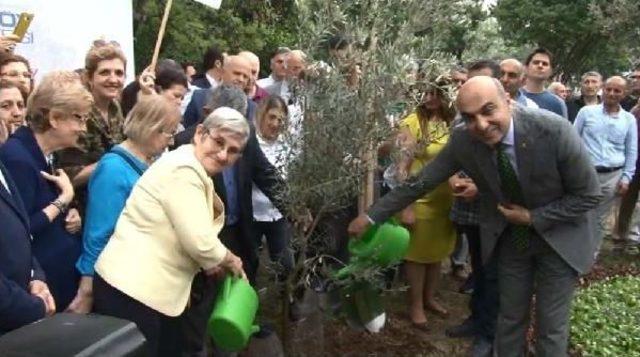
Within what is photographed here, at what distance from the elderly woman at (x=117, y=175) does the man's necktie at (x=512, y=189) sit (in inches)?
65.0

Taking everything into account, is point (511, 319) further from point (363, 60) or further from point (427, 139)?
point (363, 60)

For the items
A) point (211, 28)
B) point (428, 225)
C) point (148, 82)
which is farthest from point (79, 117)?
point (211, 28)

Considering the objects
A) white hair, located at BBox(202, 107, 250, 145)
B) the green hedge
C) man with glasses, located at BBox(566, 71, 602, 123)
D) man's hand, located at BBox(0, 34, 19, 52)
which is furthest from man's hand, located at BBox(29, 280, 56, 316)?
man with glasses, located at BBox(566, 71, 602, 123)

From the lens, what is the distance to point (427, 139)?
4.30 meters

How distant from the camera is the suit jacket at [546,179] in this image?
12.0 feet

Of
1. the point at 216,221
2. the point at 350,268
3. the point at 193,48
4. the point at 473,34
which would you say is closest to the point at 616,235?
the point at 473,34

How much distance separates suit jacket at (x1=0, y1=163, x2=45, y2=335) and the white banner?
3.23m

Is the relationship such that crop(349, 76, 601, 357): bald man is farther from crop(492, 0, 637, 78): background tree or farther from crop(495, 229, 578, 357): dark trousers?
crop(492, 0, 637, 78): background tree

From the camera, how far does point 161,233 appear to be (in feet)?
10.4

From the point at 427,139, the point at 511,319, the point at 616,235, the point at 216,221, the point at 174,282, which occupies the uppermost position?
the point at 427,139

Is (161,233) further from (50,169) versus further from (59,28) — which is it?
(59,28)

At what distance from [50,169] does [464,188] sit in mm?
2602

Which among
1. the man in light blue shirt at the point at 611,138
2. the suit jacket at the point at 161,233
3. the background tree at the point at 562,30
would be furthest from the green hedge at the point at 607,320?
the background tree at the point at 562,30

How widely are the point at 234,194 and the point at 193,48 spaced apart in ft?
31.3
